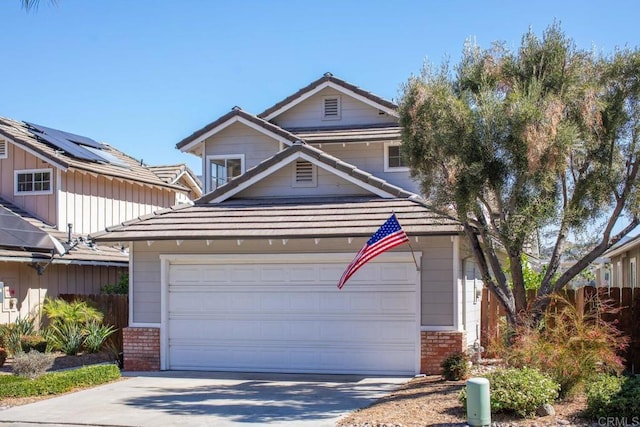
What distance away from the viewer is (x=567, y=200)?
42.9 feet

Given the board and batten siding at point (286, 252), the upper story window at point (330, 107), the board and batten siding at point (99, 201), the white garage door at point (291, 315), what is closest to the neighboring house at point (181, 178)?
the board and batten siding at point (99, 201)

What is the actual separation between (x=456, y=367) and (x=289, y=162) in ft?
21.2

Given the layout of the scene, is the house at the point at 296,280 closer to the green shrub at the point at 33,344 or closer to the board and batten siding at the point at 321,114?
the green shrub at the point at 33,344

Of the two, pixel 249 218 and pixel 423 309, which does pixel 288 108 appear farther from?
pixel 423 309

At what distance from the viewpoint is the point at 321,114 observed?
79.9 ft

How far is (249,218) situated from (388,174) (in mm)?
6611

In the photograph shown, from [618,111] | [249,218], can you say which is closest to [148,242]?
[249,218]

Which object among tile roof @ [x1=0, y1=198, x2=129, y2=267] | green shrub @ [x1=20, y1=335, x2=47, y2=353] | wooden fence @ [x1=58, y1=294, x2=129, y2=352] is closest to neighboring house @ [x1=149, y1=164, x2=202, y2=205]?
tile roof @ [x1=0, y1=198, x2=129, y2=267]

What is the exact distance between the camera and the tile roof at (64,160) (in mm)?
23016

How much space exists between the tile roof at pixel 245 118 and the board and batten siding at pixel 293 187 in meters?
4.05

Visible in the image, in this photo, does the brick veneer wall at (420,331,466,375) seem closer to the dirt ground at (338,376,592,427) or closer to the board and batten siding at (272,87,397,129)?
the dirt ground at (338,376,592,427)

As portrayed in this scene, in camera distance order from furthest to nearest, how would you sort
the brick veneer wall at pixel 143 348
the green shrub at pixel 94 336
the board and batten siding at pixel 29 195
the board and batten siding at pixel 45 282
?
the board and batten siding at pixel 29 195 < the board and batten siding at pixel 45 282 < the green shrub at pixel 94 336 < the brick veneer wall at pixel 143 348

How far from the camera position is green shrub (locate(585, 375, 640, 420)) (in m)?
9.91

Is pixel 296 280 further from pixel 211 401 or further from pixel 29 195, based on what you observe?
pixel 29 195
